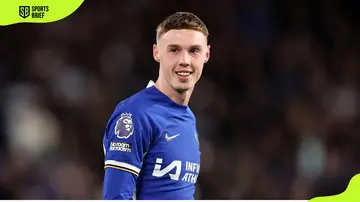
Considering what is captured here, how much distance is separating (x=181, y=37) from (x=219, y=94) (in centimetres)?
386

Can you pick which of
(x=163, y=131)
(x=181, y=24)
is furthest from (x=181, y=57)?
(x=163, y=131)

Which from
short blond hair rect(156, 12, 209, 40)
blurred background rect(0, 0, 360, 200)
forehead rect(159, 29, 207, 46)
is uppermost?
short blond hair rect(156, 12, 209, 40)

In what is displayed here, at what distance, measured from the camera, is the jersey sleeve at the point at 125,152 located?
3.21 metres

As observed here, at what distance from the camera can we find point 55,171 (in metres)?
6.80

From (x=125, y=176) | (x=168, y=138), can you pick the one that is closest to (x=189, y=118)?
(x=168, y=138)

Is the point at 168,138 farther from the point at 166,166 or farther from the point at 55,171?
the point at 55,171

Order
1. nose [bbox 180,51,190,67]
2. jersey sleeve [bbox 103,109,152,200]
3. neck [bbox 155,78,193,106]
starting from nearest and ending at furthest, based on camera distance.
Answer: jersey sleeve [bbox 103,109,152,200]
nose [bbox 180,51,190,67]
neck [bbox 155,78,193,106]

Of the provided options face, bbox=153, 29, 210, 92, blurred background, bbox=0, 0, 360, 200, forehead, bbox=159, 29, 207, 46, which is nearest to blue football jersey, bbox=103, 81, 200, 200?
face, bbox=153, 29, 210, 92

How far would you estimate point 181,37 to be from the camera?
3.51 m

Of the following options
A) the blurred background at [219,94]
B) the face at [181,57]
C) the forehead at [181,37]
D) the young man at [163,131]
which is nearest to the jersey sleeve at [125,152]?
the young man at [163,131]

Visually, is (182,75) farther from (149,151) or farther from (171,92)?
(149,151)

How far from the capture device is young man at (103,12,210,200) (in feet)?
10.6

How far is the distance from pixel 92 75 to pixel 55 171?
3.64ft

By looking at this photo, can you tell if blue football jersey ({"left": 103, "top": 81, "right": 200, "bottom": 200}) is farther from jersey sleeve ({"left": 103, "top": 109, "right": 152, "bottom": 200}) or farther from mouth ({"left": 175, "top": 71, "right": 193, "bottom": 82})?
mouth ({"left": 175, "top": 71, "right": 193, "bottom": 82})
